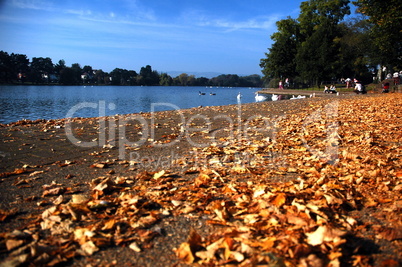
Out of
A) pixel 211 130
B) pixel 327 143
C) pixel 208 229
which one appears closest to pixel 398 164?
pixel 327 143

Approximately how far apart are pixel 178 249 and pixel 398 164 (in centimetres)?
324

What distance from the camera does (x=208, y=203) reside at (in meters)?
2.73

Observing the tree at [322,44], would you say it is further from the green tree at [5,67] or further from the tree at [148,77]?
the tree at [148,77]

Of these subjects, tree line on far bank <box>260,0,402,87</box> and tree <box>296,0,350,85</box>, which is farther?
tree <box>296,0,350,85</box>

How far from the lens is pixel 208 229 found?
228 centimetres

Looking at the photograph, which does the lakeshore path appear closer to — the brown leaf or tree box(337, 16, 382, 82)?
the brown leaf

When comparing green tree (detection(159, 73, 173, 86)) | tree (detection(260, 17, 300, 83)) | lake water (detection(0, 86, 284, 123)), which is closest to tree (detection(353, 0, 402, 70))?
lake water (detection(0, 86, 284, 123))

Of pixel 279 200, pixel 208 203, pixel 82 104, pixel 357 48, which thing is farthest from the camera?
pixel 357 48

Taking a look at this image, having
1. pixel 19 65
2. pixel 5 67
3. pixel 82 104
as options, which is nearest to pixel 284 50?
pixel 82 104

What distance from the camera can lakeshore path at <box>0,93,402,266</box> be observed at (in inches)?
76.7

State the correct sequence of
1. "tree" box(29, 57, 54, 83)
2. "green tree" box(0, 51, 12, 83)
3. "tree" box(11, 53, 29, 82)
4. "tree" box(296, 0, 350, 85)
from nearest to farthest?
"tree" box(296, 0, 350, 85) → "green tree" box(0, 51, 12, 83) → "tree" box(11, 53, 29, 82) → "tree" box(29, 57, 54, 83)

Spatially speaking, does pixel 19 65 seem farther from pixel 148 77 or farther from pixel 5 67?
pixel 148 77

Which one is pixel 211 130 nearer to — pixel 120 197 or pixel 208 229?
pixel 120 197

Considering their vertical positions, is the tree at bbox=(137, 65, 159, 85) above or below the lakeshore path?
above
